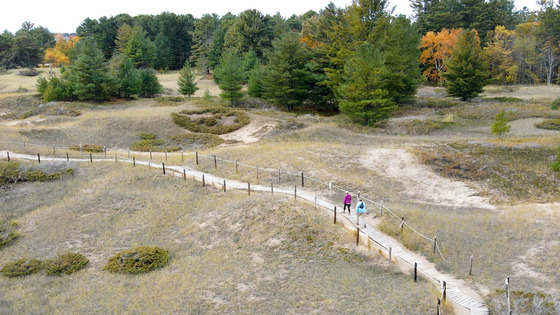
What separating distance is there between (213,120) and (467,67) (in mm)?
36309

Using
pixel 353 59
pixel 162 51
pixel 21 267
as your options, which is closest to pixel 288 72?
pixel 353 59

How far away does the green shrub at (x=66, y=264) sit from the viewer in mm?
21703

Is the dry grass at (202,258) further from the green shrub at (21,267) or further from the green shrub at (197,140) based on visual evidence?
the green shrub at (197,140)

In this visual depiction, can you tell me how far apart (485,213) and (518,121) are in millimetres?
28480

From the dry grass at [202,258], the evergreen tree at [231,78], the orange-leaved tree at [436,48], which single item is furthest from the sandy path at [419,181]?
the orange-leaved tree at [436,48]

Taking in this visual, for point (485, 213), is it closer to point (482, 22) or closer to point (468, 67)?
point (468, 67)

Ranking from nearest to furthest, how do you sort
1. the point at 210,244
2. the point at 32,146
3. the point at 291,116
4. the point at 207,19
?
the point at 210,244, the point at 32,146, the point at 291,116, the point at 207,19

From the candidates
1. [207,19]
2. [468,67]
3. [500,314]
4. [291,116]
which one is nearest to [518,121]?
[468,67]

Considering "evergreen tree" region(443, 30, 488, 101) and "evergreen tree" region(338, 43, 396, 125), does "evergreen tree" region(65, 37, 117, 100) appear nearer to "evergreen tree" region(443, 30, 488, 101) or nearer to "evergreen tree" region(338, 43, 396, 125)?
"evergreen tree" region(338, 43, 396, 125)

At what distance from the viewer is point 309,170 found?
32.3 metres

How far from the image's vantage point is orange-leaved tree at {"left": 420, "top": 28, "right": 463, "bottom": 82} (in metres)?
82.3

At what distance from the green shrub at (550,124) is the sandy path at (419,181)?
1899 cm

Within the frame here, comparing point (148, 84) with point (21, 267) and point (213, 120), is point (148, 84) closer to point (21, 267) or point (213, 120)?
point (213, 120)

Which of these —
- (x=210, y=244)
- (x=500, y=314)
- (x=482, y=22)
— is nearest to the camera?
(x=500, y=314)
